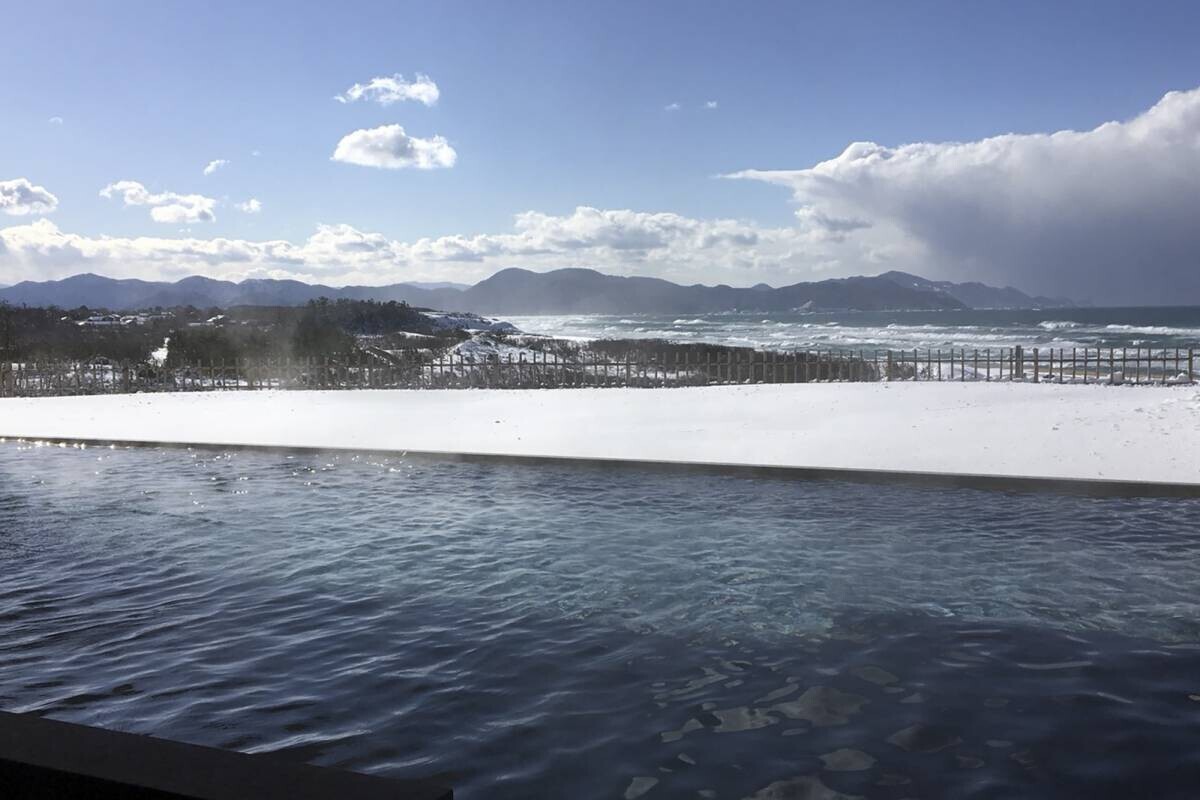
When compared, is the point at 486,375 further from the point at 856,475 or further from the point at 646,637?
the point at 646,637

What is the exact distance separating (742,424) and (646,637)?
1092 cm

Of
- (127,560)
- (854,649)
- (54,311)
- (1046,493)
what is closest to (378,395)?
(127,560)

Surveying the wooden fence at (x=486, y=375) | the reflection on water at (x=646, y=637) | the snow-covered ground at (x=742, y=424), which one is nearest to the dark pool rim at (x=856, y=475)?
the snow-covered ground at (x=742, y=424)

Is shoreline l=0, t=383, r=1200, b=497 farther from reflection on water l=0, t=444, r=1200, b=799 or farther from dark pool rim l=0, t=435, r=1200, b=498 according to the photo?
reflection on water l=0, t=444, r=1200, b=799

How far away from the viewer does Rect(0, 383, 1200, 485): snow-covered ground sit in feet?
42.0

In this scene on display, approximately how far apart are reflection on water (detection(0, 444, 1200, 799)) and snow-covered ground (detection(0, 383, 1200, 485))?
1.86 meters

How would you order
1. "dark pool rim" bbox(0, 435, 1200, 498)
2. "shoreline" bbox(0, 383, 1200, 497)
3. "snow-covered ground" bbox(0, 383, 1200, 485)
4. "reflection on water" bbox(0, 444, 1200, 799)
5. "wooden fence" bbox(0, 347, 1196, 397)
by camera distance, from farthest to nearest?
"wooden fence" bbox(0, 347, 1196, 397) < "snow-covered ground" bbox(0, 383, 1200, 485) < "shoreline" bbox(0, 383, 1200, 497) < "dark pool rim" bbox(0, 435, 1200, 498) < "reflection on water" bbox(0, 444, 1200, 799)

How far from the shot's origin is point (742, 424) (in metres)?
17.2

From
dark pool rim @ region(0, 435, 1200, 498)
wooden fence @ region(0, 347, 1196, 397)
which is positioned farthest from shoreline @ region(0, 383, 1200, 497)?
wooden fence @ region(0, 347, 1196, 397)

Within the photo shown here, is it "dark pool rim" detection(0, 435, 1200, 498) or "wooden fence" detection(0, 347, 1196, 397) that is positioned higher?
"wooden fence" detection(0, 347, 1196, 397)

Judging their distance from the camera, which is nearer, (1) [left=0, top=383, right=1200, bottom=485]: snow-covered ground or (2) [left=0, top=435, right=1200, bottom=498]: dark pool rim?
(2) [left=0, top=435, right=1200, bottom=498]: dark pool rim

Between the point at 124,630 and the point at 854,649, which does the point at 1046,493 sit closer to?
the point at 854,649

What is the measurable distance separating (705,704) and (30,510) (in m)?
9.85

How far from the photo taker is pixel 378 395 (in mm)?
26844
